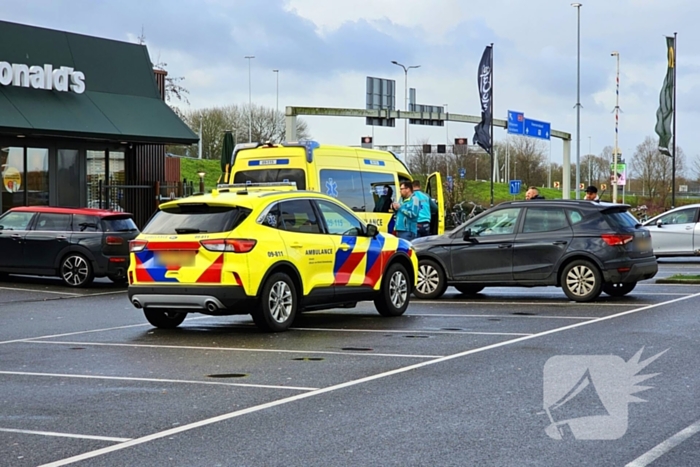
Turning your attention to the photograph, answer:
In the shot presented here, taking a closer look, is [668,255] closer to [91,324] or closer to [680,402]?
[91,324]

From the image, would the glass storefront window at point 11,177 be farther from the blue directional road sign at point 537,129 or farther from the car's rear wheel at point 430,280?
the blue directional road sign at point 537,129

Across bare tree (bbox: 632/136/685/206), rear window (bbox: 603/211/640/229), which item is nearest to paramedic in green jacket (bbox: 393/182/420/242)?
rear window (bbox: 603/211/640/229)

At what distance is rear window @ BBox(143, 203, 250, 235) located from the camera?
12.5 metres

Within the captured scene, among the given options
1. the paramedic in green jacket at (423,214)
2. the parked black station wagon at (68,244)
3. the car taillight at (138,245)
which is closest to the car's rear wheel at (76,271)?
the parked black station wagon at (68,244)

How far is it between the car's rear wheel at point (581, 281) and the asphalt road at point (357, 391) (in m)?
1.43

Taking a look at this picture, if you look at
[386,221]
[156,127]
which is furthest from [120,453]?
[156,127]

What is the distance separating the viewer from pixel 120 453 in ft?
20.9

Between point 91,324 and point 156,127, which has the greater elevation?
point 156,127

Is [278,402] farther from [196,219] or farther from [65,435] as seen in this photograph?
[196,219]

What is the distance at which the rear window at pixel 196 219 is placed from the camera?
12477 millimetres

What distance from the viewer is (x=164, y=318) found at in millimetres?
13633

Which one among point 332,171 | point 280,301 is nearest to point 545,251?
point 332,171

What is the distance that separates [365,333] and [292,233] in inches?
59.1

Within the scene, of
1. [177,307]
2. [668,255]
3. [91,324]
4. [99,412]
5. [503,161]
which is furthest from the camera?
[503,161]
